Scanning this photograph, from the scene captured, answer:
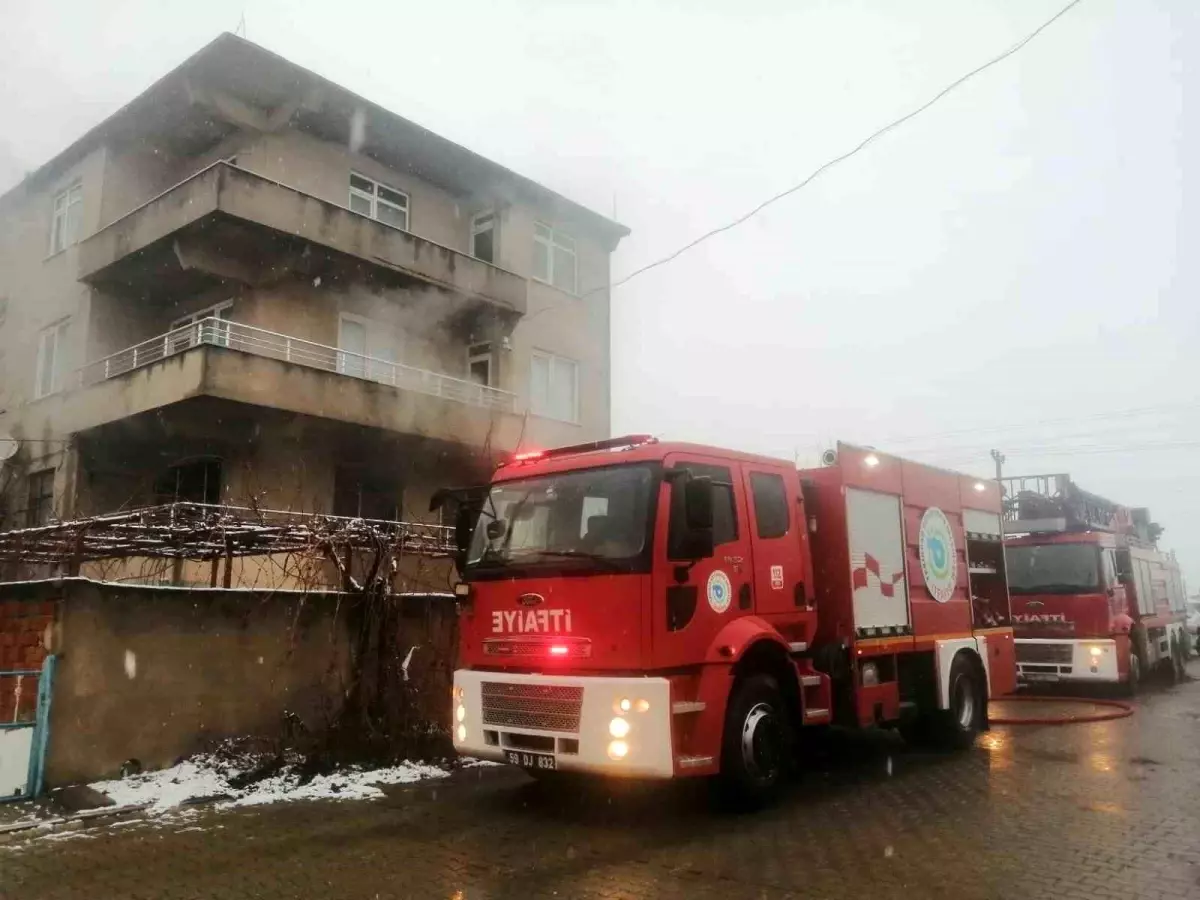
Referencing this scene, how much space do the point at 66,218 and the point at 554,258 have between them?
10.4m

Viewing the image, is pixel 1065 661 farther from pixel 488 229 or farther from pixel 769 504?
pixel 488 229

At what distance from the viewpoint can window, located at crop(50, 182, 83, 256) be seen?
18.6 meters

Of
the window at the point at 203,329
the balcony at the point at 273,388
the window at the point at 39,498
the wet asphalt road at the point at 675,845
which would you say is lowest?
the wet asphalt road at the point at 675,845

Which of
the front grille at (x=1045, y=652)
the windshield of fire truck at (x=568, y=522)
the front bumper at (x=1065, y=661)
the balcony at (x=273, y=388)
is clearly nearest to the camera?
the windshield of fire truck at (x=568, y=522)

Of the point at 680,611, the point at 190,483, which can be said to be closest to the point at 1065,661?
the point at 680,611

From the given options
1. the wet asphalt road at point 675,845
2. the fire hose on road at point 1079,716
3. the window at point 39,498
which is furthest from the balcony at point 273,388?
the fire hose on road at point 1079,716

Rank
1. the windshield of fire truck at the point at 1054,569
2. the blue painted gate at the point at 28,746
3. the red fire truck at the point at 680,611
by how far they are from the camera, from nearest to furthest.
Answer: the red fire truck at the point at 680,611
the blue painted gate at the point at 28,746
the windshield of fire truck at the point at 1054,569

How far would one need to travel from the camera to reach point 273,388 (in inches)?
578

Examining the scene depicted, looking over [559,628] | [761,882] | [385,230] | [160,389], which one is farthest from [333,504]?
[761,882]

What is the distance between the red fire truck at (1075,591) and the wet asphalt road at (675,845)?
667 centimetres

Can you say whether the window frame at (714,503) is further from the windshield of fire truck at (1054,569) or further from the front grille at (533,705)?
the windshield of fire truck at (1054,569)

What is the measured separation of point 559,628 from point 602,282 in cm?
1706

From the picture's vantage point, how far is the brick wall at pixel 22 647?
24.9 ft

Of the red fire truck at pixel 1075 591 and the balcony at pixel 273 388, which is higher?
the balcony at pixel 273 388
